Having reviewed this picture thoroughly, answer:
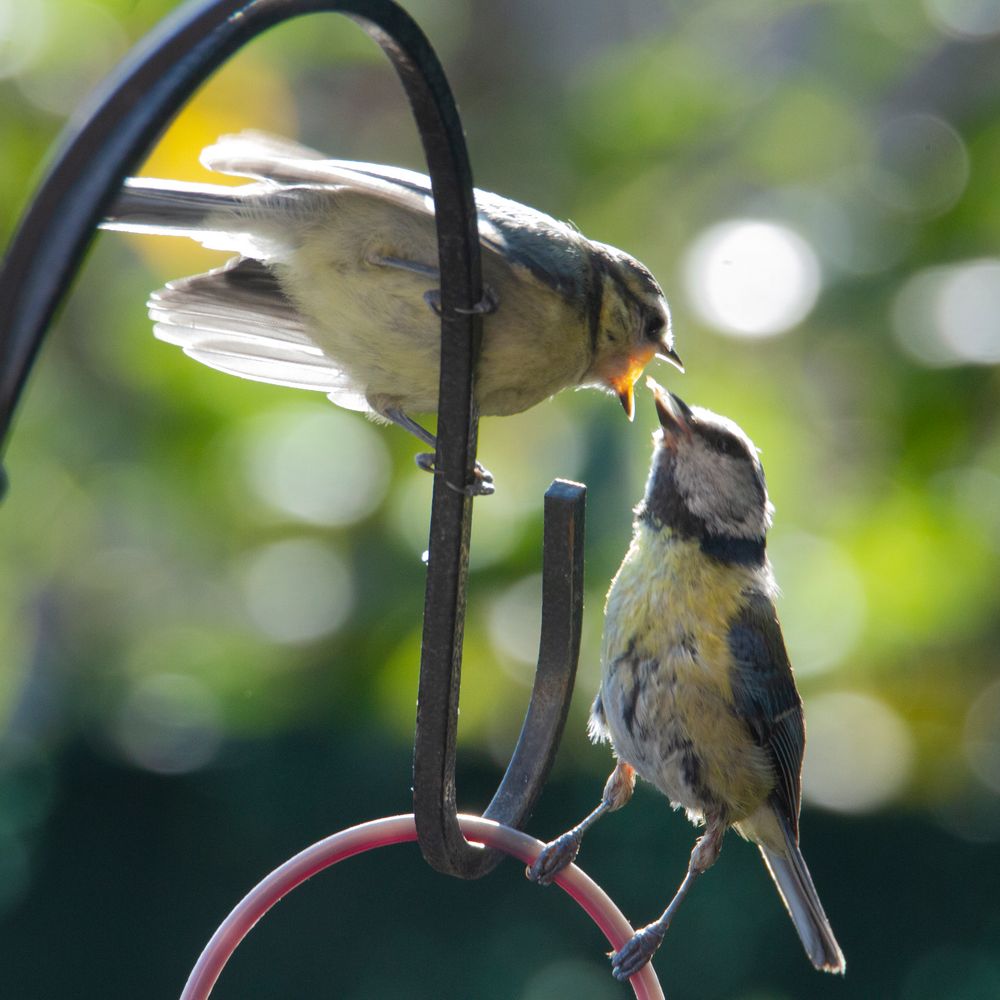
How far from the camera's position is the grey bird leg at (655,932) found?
60.7 inches

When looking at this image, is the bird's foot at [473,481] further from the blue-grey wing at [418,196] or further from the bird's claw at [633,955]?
the bird's claw at [633,955]

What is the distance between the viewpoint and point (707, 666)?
2.05m

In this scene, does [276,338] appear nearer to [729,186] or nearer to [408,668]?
[408,668]

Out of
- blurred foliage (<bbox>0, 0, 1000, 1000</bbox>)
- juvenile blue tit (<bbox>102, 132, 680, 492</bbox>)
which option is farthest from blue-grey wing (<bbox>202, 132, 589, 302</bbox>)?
blurred foliage (<bbox>0, 0, 1000, 1000</bbox>)

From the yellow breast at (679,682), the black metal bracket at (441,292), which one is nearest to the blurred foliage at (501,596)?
the yellow breast at (679,682)

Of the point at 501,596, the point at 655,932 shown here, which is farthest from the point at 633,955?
the point at 501,596

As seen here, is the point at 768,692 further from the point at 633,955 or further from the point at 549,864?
the point at 549,864

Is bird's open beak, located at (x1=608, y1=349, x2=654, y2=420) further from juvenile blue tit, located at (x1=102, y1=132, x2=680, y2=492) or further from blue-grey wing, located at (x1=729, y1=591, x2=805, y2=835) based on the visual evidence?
blue-grey wing, located at (x1=729, y1=591, x2=805, y2=835)

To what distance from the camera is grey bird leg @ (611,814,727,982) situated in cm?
154

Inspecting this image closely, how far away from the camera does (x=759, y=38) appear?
411cm

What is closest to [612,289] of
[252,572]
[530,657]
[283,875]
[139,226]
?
[139,226]

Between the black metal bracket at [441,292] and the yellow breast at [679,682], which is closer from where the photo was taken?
the black metal bracket at [441,292]

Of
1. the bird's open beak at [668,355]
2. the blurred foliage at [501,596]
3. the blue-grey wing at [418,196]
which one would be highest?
the blue-grey wing at [418,196]

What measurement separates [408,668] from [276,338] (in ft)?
4.45
